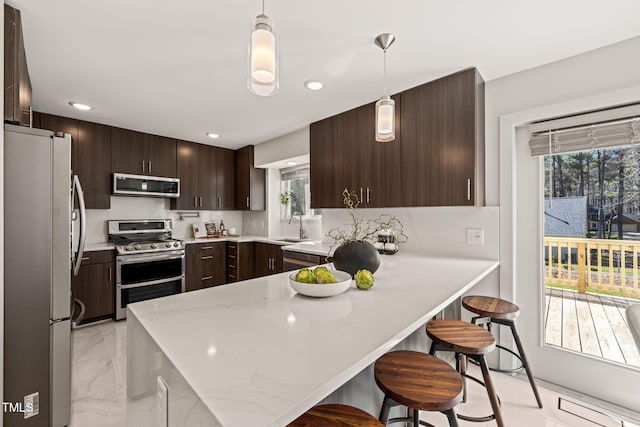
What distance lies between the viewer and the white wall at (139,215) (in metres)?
3.66

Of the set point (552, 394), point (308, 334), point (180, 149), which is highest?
point (180, 149)

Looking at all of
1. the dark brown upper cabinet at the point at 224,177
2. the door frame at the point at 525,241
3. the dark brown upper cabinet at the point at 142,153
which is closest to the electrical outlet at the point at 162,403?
the door frame at the point at 525,241

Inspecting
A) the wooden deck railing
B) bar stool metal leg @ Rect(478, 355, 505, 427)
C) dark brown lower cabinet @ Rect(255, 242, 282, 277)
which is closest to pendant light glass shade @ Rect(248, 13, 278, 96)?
bar stool metal leg @ Rect(478, 355, 505, 427)

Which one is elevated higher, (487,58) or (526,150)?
(487,58)

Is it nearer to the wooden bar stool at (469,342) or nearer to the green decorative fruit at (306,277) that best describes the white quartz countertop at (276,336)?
the green decorative fruit at (306,277)

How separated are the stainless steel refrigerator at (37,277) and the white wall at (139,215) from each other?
2381 millimetres

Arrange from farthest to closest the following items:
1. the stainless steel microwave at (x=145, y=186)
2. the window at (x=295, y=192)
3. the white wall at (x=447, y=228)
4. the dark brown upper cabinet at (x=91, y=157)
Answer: the window at (x=295, y=192), the stainless steel microwave at (x=145, y=186), the dark brown upper cabinet at (x=91, y=157), the white wall at (x=447, y=228)

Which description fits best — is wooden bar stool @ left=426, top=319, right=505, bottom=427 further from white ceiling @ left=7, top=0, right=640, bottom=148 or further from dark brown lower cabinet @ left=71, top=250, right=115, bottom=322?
dark brown lower cabinet @ left=71, top=250, right=115, bottom=322

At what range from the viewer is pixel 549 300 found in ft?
7.04

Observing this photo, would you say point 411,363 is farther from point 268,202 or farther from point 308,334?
point 268,202

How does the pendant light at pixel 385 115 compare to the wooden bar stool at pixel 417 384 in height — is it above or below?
above

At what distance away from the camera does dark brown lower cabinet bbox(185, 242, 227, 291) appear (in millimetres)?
3973

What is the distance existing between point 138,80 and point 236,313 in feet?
7.17

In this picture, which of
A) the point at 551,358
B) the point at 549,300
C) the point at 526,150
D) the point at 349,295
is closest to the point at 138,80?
the point at 349,295
